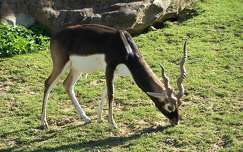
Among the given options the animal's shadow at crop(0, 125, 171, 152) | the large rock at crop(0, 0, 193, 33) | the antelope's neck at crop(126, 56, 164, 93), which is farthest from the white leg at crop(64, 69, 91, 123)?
the large rock at crop(0, 0, 193, 33)

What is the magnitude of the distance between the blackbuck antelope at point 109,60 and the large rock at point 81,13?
3.72m

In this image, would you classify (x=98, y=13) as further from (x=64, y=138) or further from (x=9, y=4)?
(x=64, y=138)

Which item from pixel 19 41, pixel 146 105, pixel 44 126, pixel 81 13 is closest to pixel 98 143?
pixel 44 126

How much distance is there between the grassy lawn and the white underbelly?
797 mm

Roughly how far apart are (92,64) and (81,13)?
4.20 meters

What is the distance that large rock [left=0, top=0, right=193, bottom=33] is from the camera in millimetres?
11961

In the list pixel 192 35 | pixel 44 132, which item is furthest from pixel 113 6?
pixel 44 132

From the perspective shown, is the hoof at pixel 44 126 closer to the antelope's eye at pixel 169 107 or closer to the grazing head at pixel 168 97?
the grazing head at pixel 168 97

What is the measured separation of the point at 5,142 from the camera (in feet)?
25.7

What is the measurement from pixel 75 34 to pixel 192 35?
4.48m

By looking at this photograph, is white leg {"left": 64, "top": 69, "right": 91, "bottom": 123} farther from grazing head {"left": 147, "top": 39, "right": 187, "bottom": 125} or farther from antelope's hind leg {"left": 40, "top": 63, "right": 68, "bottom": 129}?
grazing head {"left": 147, "top": 39, "right": 187, "bottom": 125}

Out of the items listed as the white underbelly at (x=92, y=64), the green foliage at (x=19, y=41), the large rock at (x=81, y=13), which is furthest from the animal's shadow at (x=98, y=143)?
Result: the large rock at (x=81, y=13)

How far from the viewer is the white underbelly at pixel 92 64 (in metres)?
7.94

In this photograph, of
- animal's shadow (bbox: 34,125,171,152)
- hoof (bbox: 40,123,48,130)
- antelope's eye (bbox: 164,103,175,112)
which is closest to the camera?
animal's shadow (bbox: 34,125,171,152)
